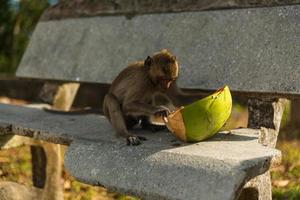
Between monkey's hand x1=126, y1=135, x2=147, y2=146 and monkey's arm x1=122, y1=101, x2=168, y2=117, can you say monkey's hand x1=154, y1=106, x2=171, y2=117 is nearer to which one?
monkey's arm x1=122, y1=101, x2=168, y2=117

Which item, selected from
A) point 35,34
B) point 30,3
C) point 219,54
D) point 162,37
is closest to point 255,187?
point 219,54

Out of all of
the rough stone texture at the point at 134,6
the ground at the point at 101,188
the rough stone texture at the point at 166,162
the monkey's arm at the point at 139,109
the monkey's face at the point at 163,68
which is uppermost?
the rough stone texture at the point at 134,6

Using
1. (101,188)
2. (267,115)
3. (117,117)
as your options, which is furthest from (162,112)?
(101,188)

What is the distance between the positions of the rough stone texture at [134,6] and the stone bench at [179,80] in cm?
5

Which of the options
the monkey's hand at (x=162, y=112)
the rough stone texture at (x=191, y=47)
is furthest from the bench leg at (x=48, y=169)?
the monkey's hand at (x=162, y=112)

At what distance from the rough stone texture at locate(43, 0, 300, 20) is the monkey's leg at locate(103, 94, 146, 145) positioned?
1155mm

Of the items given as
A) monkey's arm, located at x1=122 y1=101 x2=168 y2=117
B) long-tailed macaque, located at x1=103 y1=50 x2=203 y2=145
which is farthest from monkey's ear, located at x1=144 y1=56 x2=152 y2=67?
monkey's arm, located at x1=122 y1=101 x2=168 y2=117

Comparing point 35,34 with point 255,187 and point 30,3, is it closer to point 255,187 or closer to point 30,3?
point 255,187

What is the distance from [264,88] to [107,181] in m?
1.38

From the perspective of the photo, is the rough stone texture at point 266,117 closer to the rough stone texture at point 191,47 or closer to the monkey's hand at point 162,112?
the rough stone texture at point 191,47

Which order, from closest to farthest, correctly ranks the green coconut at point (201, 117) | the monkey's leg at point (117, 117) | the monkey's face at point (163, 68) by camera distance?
1. the green coconut at point (201, 117)
2. the monkey's leg at point (117, 117)
3. the monkey's face at point (163, 68)

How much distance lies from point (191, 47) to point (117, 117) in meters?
1.00

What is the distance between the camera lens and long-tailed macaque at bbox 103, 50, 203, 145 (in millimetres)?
3252

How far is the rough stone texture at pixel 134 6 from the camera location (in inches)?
152
